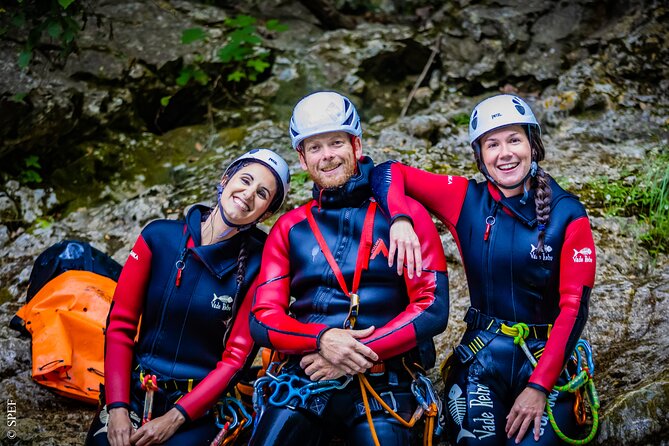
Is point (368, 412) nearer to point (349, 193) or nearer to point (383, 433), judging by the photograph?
point (383, 433)

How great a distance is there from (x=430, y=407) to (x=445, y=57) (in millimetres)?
6131

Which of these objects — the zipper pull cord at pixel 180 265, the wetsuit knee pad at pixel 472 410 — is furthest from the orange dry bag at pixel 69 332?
the wetsuit knee pad at pixel 472 410

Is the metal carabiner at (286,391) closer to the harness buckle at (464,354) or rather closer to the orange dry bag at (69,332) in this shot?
the harness buckle at (464,354)

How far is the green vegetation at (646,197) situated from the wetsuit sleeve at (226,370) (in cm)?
388

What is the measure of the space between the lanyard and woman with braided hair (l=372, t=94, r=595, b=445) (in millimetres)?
168

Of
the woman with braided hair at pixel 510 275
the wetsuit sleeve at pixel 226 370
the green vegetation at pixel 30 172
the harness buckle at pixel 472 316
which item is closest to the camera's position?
the woman with braided hair at pixel 510 275

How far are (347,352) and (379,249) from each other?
75 centimetres

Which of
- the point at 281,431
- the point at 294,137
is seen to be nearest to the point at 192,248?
the point at 294,137

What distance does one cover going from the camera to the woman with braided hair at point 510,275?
11.7 feet

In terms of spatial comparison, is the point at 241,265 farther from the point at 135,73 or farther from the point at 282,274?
the point at 135,73

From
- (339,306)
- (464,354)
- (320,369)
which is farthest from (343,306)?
(464,354)

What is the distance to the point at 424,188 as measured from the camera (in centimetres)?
427

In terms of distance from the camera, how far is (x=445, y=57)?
8648mm

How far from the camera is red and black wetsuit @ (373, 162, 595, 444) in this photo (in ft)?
11.8
